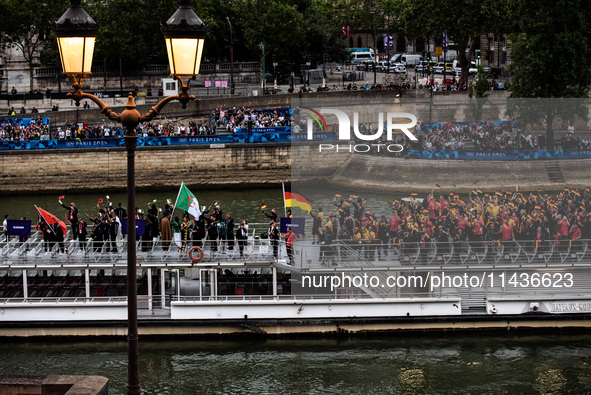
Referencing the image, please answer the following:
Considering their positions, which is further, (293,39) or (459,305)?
(293,39)

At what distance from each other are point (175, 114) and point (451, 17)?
20.3 m

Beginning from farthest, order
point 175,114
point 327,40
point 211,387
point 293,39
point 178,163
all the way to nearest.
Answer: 1. point 327,40
2. point 293,39
3. point 175,114
4. point 178,163
5. point 211,387

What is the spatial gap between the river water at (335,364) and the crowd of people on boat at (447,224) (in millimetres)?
2474

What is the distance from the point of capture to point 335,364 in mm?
21016

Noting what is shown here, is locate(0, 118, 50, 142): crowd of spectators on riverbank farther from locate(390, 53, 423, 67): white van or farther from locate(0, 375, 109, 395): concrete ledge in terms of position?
locate(0, 375, 109, 395): concrete ledge

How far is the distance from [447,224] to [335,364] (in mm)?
4544

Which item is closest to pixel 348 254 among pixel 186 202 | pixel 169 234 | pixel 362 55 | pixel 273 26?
pixel 186 202

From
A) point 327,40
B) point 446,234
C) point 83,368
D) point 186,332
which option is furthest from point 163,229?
point 327,40

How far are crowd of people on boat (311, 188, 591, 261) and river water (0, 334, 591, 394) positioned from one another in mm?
2474

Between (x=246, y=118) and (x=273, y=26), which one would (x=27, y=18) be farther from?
(x=246, y=118)

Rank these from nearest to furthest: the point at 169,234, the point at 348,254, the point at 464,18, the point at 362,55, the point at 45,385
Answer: the point at 45,385 → the point at 348,254 → the point at 169,234 → the point at 464,18 → the point at 362,55

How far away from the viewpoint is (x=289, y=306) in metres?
22.0

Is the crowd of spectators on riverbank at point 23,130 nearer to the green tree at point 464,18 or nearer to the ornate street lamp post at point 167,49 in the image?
the green tree at point 464,18

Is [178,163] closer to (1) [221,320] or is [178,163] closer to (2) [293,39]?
(2) [293,39]
